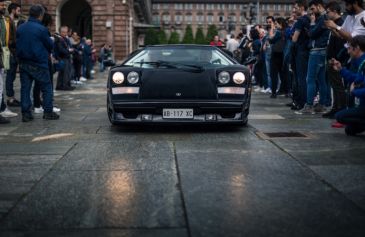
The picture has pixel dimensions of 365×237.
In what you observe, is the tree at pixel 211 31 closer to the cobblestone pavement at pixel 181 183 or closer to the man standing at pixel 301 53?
the man standing at pixel 301 53

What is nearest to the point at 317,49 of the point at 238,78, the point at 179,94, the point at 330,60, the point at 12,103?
the point at 330,60

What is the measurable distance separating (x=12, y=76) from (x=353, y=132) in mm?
6986

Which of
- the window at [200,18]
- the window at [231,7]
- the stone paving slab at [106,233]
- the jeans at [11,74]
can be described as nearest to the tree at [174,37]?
the window at [200,18]

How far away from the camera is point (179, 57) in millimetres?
8648

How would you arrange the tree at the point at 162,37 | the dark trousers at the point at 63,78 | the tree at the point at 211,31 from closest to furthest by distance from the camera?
the dark trousers at the point at 63,78
the tree at the point at 162,37
the tree at the point at 211,31

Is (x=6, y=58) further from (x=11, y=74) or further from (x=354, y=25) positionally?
(x=354, y=25)

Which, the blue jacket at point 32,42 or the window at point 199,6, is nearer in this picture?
the blue jacket at point 32,42

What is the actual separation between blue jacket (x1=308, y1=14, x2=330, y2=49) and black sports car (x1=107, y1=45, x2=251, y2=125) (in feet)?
8.03

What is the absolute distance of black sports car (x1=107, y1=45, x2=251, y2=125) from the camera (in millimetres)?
7898

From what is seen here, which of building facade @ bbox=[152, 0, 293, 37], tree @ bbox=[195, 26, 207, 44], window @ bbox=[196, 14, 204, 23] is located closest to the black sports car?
tree @ bbox=[195, 26, 207, 44]

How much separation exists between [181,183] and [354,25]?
4963 millimetres

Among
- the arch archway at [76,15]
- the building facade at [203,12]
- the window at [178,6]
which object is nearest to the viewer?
the arch archway at [76,15]

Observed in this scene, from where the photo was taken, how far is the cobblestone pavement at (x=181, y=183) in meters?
3.61

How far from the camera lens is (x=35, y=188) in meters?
4.60
